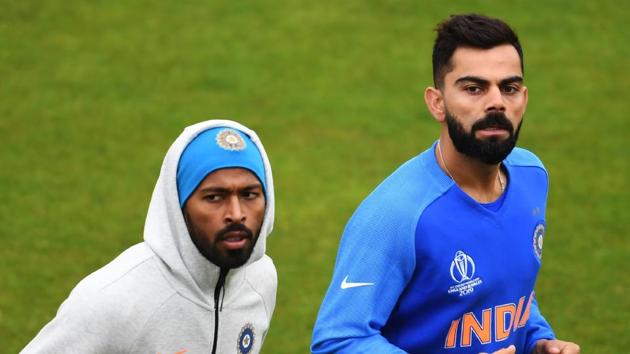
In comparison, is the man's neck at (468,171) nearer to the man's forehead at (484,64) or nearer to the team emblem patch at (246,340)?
the man's forehead at (484,64)

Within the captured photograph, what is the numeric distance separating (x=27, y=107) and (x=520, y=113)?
9.75 metres

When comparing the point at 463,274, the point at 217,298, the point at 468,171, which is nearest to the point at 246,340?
the point at 217,298

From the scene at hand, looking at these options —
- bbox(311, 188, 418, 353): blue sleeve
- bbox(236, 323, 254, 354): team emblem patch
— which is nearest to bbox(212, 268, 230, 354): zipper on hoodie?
bbox(236, 323, 254, 354): team emblem patch

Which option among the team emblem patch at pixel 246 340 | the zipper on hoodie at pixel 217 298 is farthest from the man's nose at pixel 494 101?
the team emblem patch at pixel 246 340

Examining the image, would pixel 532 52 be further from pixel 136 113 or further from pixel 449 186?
pixel 449 186

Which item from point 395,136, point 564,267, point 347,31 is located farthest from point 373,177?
point 347,31

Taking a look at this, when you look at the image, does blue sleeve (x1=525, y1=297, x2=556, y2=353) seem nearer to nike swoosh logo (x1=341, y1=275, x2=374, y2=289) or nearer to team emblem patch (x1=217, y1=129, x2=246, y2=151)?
nike swoosh logo (x1=341, y1=275, x2=374, y2=289)

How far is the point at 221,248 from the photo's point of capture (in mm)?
4832

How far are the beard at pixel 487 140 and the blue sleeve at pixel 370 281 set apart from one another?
38 cm

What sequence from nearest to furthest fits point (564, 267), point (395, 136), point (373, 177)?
point (564, 267) < point (373, 177) < point (395, 136)

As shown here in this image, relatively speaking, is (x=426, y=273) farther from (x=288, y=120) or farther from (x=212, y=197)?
(x=288, y=120)

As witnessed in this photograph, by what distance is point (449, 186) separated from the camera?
4.94 meters

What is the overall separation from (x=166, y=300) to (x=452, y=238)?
1220mm

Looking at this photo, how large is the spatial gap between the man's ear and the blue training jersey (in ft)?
0.59
